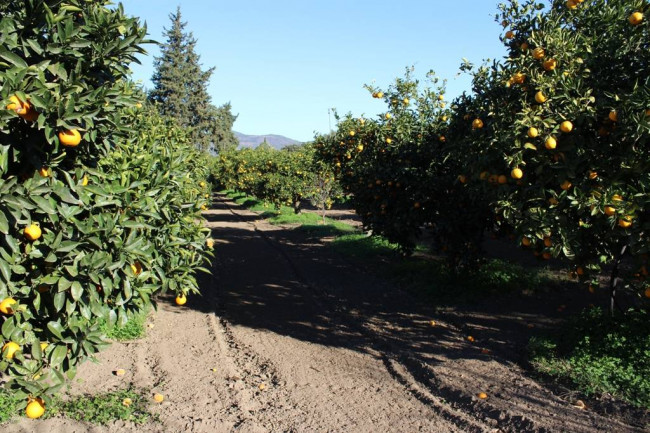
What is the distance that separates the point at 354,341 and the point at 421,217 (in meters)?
3.03

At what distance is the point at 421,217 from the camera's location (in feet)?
28.3

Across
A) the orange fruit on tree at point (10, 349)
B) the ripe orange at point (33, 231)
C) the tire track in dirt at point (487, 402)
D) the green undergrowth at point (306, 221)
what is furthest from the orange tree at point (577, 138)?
the green undergrowth at point (306, 221)

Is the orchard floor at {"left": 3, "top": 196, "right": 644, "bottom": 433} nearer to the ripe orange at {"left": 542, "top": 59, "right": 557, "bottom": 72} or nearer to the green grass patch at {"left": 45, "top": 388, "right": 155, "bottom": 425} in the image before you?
the green grass patch at {"left": 45, "top": 388, "right": 155, "bottom": 425}

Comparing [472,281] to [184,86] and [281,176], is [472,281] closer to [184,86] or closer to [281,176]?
[281,176]

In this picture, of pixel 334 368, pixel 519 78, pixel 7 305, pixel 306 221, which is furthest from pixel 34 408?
pixel 306 221

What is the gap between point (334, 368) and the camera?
5480 mm

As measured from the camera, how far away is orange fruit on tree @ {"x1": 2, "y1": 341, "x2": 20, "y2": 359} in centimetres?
260

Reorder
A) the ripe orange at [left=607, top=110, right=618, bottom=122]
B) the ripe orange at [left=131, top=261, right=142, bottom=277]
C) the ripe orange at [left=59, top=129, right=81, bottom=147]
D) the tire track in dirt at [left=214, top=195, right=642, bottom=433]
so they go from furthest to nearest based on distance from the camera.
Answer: the ripe orange at [left=607, top=110, right=618, bottom=122] → the tire track in dirt at [left=214, top=195, right=642, bottom=433] → the ripe orange at [left=131, top=261, right=142, bottom=277] → the ripe orange at [left=59, top=129, right=81, bottom=147]

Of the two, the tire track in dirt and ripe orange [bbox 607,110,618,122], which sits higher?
ripe orange [bbox 607,110,618,122]

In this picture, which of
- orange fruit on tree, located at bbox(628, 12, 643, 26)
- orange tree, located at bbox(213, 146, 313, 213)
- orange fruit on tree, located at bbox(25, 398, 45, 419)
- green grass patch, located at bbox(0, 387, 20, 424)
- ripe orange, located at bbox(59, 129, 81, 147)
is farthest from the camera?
orange tree, located at bbox(213, 146, 313, 213)

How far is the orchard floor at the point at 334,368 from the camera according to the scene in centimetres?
423

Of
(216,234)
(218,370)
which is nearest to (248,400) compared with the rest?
(218,370)

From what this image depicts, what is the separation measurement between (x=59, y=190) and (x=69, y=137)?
0.28m

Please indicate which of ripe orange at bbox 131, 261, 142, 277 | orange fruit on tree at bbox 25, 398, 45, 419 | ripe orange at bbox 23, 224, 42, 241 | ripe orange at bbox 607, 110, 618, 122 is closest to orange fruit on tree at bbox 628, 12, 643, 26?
ripe orange at bbox 607, 110, 618, 122
